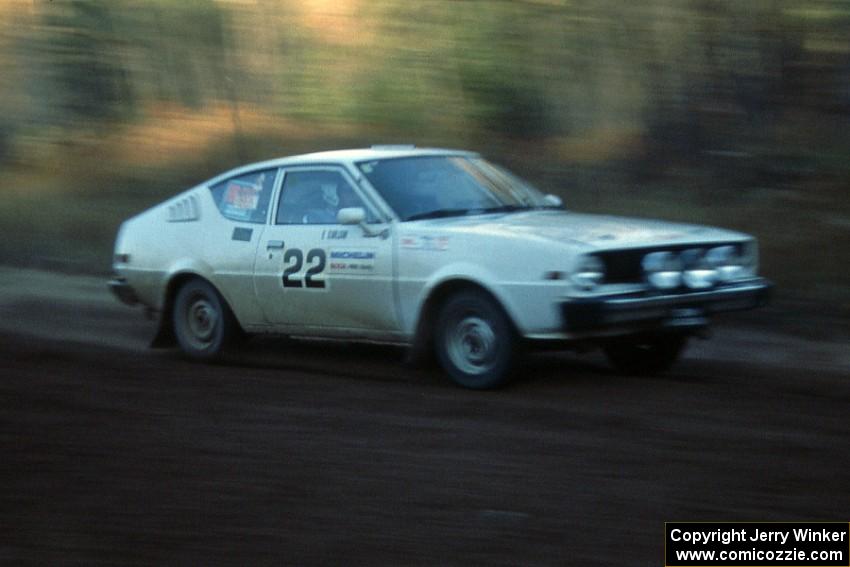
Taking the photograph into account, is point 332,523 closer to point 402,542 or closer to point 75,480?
point 402,542

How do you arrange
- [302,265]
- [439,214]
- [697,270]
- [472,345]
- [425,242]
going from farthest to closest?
[302,265] < [439,214] < [425,242] < [472,345] < [697,270]

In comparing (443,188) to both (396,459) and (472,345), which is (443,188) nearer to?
(472,345)

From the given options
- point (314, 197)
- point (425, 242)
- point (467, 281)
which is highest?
point (314, 197)

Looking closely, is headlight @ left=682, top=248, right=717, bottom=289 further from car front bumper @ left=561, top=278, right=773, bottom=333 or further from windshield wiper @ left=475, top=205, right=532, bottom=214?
windshield wiper @ left=475, top=205, right=532, bottom=214

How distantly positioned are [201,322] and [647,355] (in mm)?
3224

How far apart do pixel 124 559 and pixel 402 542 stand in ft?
3.23

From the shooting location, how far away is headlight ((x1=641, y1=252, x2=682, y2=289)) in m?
7.07

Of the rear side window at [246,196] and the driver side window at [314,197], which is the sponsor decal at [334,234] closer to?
the driver side window at [314,197]

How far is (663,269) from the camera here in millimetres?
7137

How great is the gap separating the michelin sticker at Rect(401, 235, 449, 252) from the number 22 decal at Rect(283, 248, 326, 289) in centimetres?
71

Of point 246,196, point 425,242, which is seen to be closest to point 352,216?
point 425,242

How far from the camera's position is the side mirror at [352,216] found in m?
7.78

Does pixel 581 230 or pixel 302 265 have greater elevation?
pixel 581 230

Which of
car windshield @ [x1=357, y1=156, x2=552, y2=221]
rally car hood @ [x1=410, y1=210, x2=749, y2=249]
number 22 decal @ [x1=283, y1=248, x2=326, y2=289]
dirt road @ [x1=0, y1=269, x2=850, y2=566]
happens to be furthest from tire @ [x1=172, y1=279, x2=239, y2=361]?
rally car hood @ [x1=410, y1=210, x2=749, y2=249]
